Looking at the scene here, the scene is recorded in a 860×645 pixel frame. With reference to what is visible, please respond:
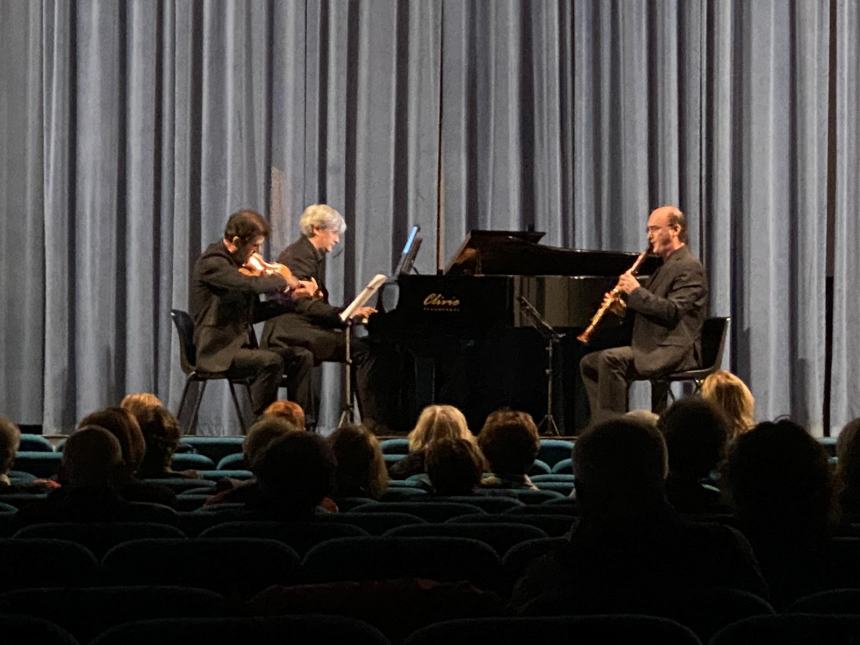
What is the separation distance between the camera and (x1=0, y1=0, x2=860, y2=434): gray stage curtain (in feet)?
33.4

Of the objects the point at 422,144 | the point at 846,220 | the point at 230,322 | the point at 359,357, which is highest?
the point at 422,144

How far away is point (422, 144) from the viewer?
1048 centimetres

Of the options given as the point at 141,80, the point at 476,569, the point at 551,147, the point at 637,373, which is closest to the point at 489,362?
the point at 637,373

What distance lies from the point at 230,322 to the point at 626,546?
5810 mm

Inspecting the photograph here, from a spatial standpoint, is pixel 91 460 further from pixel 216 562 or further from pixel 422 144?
pixel 422 144

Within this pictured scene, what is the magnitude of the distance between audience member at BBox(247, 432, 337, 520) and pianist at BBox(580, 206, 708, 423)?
4.79 meters

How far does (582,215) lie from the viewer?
1049 centimetres

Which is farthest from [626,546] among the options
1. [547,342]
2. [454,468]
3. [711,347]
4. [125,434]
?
[711,347]

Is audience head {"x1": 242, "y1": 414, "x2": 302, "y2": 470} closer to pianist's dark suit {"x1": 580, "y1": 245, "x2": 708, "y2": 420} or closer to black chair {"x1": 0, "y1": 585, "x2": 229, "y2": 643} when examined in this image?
black chair {"x1": 0, "y1": 585, "x2": 229, "y2": 643}

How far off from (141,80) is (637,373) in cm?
423

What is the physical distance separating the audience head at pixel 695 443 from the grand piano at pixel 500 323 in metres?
4.37

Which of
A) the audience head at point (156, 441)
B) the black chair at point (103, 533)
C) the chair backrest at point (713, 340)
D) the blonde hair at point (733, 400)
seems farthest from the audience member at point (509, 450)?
the chair backrest at point (713, 340)

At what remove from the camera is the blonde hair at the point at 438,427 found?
5.45 meters

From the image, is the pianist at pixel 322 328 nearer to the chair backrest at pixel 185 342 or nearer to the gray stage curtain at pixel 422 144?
the chair backrest at pixel 185 342
